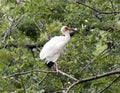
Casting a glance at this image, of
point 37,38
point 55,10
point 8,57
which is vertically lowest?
point 37,38

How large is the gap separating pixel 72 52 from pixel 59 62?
0.31 metres

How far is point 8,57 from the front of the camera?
139 inches

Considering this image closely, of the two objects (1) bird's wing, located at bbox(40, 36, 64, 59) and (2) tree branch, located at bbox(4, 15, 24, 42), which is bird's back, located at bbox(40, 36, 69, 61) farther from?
(2) tree branch, located at bbox(4, 15, 24, 42)

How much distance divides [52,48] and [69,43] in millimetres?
1402

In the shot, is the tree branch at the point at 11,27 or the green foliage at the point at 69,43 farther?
the tree branch at the point at 11,27

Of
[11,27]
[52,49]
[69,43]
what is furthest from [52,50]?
[11,27]

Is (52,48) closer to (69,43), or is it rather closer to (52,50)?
(52,50)

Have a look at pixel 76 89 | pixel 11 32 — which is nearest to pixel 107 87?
pixel 76 89

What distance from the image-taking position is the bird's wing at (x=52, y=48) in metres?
4.74

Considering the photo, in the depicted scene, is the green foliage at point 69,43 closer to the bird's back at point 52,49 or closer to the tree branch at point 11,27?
the tree branch at point 11,27

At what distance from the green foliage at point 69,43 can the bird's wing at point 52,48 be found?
200 millimetres

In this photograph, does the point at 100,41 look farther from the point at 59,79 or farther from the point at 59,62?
the point at 59,79

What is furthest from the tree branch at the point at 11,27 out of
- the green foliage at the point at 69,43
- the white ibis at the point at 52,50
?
the white ibis at the point at 52,50

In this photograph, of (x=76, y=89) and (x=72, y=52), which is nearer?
(x=76, y=89)
